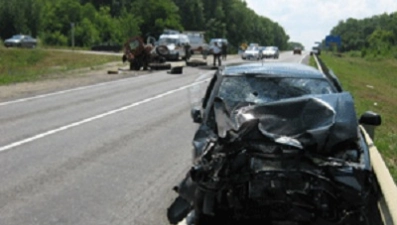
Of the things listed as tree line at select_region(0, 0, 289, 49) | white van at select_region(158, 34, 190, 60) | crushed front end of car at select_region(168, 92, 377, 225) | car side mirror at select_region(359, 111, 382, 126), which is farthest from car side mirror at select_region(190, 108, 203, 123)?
tree line at select_region(0, 0, 289, 49)

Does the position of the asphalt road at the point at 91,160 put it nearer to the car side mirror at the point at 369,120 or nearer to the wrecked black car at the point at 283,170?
the wrecked black car at the point at 283,170

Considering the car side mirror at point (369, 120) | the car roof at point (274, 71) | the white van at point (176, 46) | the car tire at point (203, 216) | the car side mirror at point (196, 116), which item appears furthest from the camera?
the white van at point (176, 46)

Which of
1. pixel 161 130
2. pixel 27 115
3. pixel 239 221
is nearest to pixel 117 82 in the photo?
pixel 27 115

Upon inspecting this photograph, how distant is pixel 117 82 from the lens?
28.5m

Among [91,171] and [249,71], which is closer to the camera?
[249,71]

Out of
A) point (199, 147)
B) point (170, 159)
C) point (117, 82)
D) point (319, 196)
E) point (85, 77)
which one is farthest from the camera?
point (85, 77)

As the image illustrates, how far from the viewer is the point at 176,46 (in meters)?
49.8

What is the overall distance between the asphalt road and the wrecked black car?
1262 millimetres

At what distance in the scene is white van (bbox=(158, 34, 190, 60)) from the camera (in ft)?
161

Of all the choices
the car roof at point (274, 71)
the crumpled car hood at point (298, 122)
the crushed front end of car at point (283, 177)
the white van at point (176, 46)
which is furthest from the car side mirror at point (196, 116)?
the white van at point (176, 46)

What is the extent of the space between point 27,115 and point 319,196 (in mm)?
11497

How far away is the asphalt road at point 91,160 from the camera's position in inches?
274

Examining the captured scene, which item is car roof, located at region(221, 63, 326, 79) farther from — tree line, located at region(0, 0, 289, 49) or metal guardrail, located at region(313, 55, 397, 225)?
tree line, located at region(0, 0, 289, 49)

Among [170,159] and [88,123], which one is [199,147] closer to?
[170,159]
